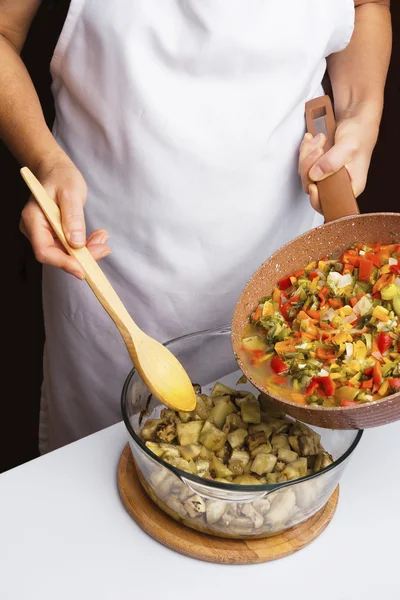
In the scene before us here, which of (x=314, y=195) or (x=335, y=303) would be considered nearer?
(x=335, y=303)

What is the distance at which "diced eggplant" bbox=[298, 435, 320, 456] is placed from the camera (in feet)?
3.20

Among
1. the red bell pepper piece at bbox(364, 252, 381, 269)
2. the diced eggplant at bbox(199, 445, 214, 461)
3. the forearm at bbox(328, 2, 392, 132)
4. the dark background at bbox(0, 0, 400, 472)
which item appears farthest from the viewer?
the dark background at bbox(0, 0, 400, 472)

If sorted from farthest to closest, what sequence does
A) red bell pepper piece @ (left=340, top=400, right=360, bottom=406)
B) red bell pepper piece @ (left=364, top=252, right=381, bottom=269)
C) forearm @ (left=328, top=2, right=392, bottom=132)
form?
1. forearm @ (left=328, top=2, right=392, bottom=132)
2. red bell pepper piece @ (left=364, top=252, right=381, bottom=269)
3. red bell pepper piece @ (left=340, top=400, right=360, bottom=406)

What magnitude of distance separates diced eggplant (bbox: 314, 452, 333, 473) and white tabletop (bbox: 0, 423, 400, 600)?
8 centimetres

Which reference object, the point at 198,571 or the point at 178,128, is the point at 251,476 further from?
the point at 178,128

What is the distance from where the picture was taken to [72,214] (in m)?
1.05

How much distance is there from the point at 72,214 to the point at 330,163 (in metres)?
0.43

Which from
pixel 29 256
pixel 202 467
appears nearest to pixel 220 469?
pixel 202 467

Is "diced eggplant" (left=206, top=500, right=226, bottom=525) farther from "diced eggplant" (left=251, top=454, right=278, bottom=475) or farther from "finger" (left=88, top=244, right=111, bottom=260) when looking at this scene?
"finger" (left=88, top=244, right=111, bottom=260)

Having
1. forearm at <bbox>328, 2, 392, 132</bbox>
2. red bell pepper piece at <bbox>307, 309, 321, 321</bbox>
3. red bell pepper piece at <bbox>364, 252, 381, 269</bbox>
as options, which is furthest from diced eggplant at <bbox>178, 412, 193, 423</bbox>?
forearm at <bbox>328, 2, 392, 132</bbox>

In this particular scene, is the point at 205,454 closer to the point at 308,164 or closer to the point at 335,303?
the point at 335,303

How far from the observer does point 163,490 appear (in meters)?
0.95

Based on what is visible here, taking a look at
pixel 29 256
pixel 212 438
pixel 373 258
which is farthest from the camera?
pixel 29 256

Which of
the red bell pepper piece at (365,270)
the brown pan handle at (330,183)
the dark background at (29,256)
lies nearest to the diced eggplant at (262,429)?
the red bell pepper piece at (365,270)
